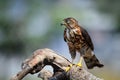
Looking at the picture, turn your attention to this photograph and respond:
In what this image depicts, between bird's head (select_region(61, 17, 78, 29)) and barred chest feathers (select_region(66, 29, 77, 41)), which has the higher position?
bird's head (select_region(61, 17, 78, 29))

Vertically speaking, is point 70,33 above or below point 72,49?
above

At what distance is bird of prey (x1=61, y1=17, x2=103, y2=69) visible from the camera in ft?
15.1

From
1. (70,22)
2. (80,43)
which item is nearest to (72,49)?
(80,43)

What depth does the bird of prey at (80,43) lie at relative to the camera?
459cm

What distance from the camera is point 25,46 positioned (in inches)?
532

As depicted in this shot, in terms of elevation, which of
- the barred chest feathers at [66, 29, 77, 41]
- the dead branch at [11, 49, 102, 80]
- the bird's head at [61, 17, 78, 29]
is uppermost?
the bird's head at [61, 17, 78, 29]

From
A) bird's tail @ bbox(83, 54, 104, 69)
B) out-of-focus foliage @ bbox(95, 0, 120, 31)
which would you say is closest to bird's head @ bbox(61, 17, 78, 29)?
bird's tail @ bbox(83, 54, 104, 69)

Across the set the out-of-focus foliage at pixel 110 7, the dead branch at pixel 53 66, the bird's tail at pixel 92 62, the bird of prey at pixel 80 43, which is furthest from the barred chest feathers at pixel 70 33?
the out-of-focus foliage at pixel 110 7

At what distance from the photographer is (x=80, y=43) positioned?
15.4ft

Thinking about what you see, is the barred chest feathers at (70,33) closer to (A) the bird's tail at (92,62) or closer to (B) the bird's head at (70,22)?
(B) the bird's head at (70,22)

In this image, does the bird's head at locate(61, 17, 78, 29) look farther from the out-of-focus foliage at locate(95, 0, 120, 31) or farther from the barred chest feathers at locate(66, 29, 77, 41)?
the out-of-focus foliage at locate(95, 0, 120, 31)

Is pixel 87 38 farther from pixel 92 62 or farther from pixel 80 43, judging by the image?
pixel 92 62

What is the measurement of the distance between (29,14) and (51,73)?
9.88 m

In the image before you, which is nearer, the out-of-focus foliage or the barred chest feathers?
the barred chest feathers
